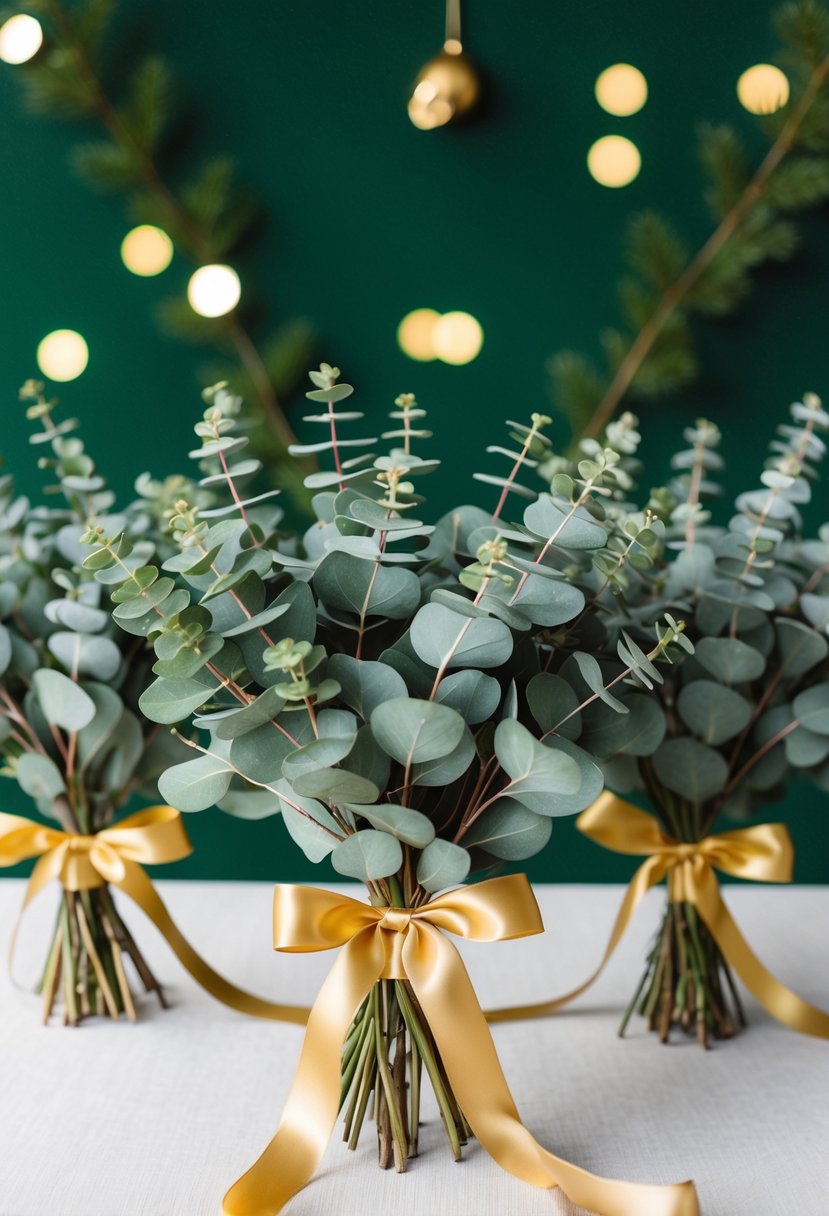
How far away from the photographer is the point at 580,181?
118 centimetres

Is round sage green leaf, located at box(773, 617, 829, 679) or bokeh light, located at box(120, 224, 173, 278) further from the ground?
bokeh light, located at box(120, 224, 173, 278)

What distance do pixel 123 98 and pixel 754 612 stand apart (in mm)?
877

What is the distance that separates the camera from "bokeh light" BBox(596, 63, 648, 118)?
115 centimetres

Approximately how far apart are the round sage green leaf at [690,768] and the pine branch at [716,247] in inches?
18.2

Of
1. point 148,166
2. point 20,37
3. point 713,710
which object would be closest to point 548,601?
point 713,710

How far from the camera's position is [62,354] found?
1.21 meters

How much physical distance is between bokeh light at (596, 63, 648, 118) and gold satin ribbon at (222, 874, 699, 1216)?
876mm

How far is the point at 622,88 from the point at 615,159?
74 mm

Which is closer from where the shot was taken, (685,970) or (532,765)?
(532,765)

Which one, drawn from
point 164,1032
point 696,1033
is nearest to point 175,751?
point 164,1032

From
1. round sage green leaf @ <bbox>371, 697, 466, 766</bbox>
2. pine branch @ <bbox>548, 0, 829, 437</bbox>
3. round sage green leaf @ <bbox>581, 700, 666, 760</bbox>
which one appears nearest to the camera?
round sage green leaf @ <bbox>371, 697, 466, 766</bbox>

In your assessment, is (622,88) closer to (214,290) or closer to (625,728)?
(214,290)

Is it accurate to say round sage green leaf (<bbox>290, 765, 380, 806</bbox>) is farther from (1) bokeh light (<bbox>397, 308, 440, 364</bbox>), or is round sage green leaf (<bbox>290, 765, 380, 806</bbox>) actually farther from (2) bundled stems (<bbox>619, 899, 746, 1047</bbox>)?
(1) bokeh light (<bbox>397, 308, 440, 364</bbox>)

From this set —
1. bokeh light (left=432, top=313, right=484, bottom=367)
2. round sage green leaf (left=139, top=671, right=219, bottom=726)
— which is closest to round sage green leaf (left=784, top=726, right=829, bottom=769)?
round sage green leaf (left=139, top=671, right=219, bottom=726)
